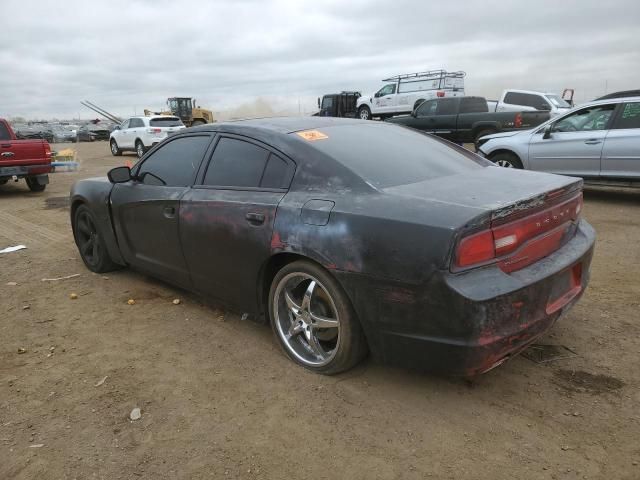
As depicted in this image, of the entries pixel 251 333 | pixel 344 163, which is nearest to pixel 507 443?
pixel 344 163

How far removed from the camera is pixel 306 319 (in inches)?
121

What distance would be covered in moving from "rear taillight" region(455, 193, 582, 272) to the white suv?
1776 cm

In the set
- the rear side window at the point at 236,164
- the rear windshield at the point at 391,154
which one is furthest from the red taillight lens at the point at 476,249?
the rear side window at the point at 236,164

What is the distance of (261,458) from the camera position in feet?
7.91

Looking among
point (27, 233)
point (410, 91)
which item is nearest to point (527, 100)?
point (410, 91)

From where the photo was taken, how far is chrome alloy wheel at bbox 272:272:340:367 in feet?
9.70

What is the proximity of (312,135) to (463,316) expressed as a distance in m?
1.59

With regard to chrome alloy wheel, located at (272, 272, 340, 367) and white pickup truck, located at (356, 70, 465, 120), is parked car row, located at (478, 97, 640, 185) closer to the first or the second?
chrome alloy wheel, located at (272, 272, 340, 367)

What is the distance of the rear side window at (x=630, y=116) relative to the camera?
7594mm

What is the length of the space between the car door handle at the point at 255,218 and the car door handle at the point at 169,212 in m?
0.85

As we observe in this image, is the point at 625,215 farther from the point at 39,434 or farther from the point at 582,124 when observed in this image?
the point at 39,434

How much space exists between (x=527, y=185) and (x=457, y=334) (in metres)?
1.10

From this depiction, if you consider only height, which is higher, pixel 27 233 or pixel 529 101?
pixel 529 101

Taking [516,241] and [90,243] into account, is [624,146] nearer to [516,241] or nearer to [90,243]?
[516,241]
